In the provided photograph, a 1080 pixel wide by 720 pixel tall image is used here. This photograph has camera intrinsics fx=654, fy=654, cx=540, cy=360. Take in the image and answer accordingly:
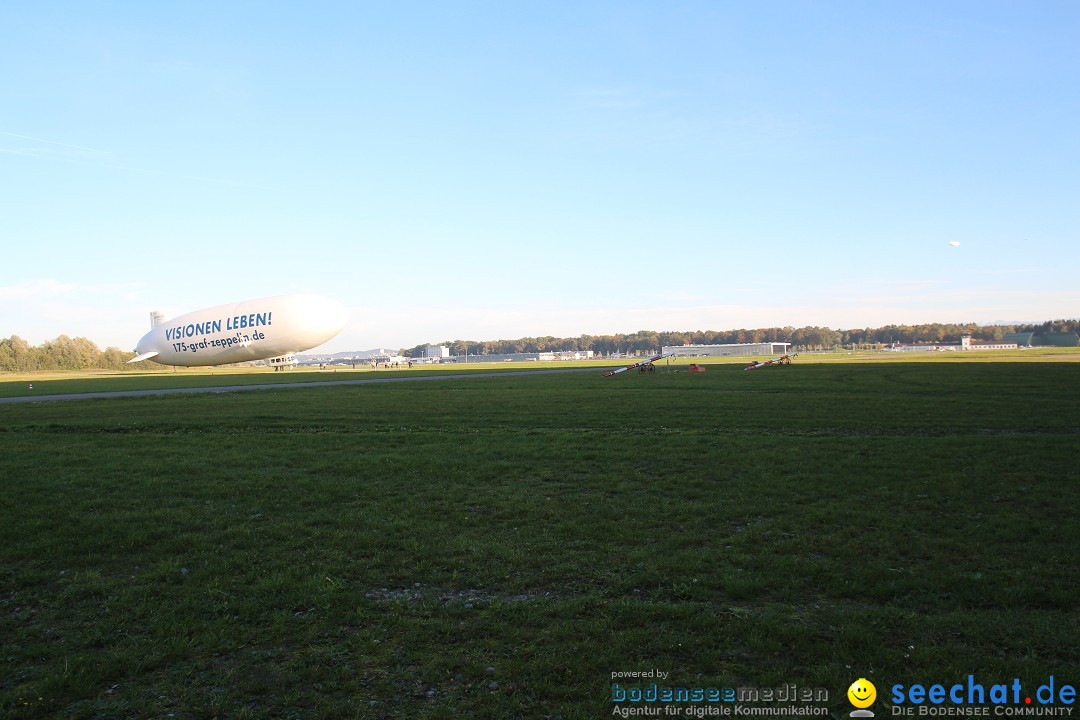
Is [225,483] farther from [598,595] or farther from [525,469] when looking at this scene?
[598,595]

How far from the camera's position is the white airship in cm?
6294

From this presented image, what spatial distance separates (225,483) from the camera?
39.2 feet

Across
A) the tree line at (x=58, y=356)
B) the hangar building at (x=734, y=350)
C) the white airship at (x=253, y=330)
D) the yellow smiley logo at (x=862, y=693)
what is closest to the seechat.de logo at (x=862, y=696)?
the yellow smiley logo at (x=862, y=693)

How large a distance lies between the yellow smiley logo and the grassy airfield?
9 centimetres

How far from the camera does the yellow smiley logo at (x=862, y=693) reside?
15.3 ft

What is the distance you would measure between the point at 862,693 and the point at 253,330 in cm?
6615

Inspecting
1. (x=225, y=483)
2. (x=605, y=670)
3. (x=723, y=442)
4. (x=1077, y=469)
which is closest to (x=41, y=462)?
(x=225, y=483)

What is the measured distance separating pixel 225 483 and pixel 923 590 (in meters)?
11.0

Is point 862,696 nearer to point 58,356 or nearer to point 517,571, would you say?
point 517,571

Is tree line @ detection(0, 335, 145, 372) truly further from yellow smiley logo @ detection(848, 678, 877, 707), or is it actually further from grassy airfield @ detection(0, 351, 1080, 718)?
yellow smiley logo @ detection(848, 678, 877, 707)

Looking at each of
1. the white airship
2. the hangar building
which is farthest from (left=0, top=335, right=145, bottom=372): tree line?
the hangar building

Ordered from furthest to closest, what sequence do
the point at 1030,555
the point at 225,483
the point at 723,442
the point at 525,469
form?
the point at 723,442 → the point at 525,469 → the point at 225,483 → the point at 1030,555

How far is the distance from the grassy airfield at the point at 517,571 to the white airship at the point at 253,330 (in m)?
48.3

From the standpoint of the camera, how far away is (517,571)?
736 cm
